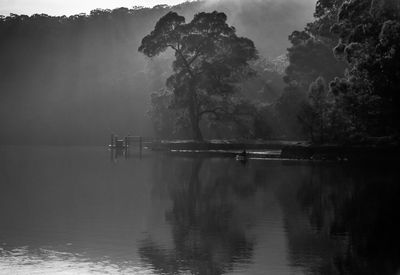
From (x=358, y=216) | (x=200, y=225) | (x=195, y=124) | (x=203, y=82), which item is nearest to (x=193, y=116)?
(x=195, y=124)

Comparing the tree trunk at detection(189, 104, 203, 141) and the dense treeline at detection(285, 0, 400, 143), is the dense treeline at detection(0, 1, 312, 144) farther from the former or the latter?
the dense treeline at detection(285, 0, 400, 143)

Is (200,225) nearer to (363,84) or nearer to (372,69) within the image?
(372,69)

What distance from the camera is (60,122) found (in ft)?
401

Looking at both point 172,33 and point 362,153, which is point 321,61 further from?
point 362,153

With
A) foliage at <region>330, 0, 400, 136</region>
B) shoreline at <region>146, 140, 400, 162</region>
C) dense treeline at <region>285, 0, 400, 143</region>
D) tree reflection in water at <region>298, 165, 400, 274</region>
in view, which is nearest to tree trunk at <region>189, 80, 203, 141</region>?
shoreline at <region>146, 140, 400, 162</region>

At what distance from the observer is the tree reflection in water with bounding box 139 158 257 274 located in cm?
1394

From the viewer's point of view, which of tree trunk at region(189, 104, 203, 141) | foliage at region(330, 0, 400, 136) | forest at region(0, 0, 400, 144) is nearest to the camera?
foliage at region(330, 0, 400, 136)

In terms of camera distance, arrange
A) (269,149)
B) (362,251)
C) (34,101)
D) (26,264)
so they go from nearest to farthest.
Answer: (26,264) → (362,251) → (269,149) → (34,101)

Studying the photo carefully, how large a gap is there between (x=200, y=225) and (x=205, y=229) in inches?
28.7

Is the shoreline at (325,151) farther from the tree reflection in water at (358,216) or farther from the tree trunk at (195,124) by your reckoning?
the tree reflection in water at (358,216)

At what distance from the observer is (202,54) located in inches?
2985

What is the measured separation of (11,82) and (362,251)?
141 meters

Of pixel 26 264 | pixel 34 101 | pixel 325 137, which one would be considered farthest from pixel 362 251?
pixel 34 101

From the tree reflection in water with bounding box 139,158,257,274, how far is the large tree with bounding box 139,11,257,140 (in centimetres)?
4203
